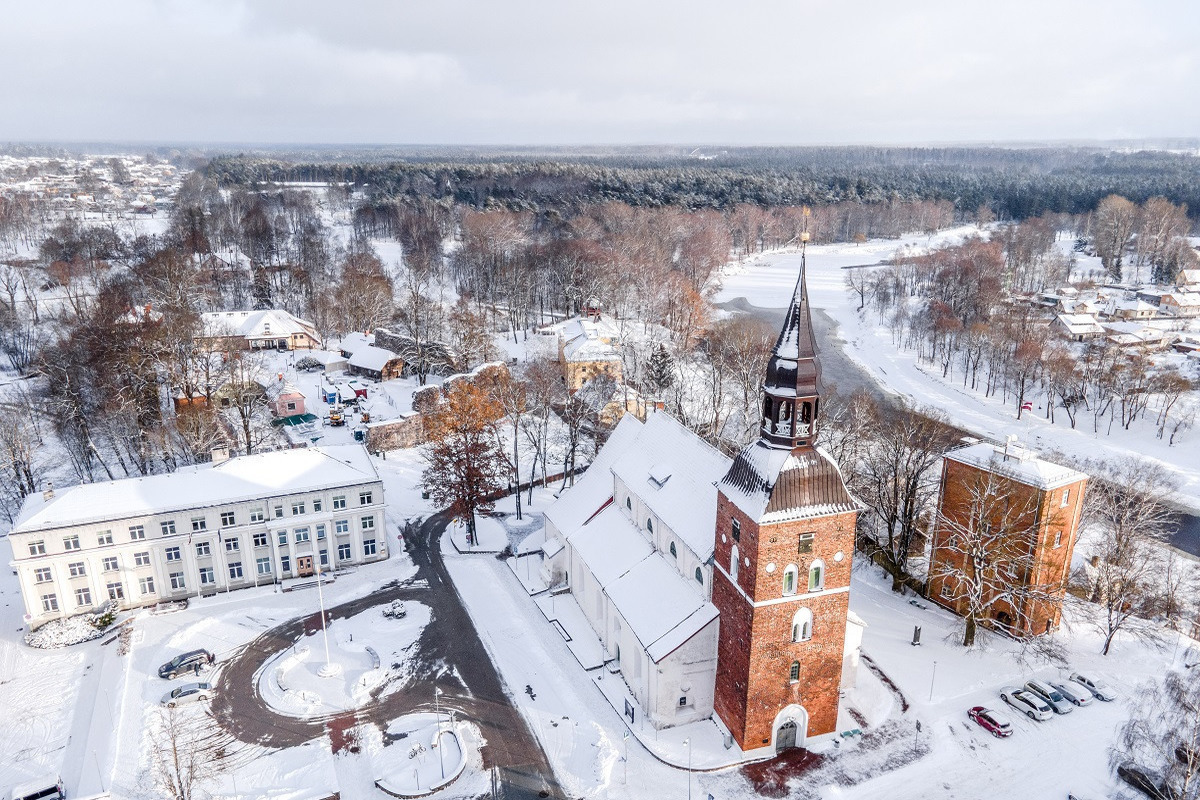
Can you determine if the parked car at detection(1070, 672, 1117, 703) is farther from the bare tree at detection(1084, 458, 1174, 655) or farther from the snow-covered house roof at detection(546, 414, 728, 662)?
the snow-covered house roof at detection(546, 414, 728, 662)

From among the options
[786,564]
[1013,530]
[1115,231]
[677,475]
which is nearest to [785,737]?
[786,564]

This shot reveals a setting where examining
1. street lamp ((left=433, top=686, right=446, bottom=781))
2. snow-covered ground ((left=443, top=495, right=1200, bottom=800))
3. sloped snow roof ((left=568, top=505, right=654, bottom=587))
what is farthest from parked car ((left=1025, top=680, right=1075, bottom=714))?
street lamp ((left=433, top=686, right=446, bottom=781))

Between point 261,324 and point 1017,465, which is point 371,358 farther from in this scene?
point 1017,465

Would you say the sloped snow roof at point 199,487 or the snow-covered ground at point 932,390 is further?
the snow-covered ground at point 932,390

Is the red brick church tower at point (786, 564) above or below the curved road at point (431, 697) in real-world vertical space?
above

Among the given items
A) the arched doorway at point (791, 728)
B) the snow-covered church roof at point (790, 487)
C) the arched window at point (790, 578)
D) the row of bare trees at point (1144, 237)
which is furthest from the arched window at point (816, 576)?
the row of bare trees at point (1144, 237)

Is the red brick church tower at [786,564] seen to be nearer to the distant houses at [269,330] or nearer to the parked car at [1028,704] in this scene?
the parked car at [1028,704]
